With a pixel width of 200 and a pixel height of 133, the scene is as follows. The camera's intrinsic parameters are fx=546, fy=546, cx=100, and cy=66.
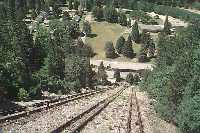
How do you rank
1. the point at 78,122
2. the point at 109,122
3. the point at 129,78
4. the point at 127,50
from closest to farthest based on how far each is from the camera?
the point at 78,122 < the point at 109,122 < the point at 129,78 < the point at 127,50

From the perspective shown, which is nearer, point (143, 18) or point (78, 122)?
point (78, 122)

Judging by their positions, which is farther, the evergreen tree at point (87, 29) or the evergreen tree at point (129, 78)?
the evergreen tree at point (87, 29)

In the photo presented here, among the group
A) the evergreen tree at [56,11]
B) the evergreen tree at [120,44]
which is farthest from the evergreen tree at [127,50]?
the evergreen tree at [56,11]

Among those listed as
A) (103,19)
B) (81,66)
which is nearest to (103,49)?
(103,19)

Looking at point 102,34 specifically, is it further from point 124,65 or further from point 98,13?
point 124,65

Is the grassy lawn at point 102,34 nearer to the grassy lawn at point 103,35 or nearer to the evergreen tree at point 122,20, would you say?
the grassy lawn at point 103,35

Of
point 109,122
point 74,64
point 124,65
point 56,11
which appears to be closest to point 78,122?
point 109,122

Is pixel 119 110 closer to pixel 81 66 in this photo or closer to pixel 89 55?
pixel 81 66

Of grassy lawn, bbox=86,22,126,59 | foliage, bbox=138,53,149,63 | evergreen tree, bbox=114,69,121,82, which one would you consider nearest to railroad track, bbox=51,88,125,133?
evergreen tree, bbox=114,69,121,82
